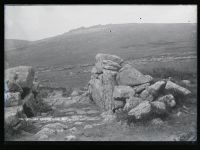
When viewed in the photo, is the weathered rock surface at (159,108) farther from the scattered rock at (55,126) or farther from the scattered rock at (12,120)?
the scattered rock at (12,120)

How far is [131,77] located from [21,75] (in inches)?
156

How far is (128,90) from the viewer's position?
41.7 feet

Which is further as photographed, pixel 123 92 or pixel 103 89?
pixel 103 89

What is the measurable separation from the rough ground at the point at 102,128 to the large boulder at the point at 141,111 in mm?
252

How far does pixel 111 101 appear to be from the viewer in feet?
41.7

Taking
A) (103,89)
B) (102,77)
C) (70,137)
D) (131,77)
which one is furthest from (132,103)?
(70,137)

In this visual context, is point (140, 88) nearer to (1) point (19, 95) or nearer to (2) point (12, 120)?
(1) point (19, 95)

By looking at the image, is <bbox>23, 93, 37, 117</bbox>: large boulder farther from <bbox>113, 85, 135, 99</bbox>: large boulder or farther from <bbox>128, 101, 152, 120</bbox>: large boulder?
<bbox>128, 101, 152, 120</bbox>: large boulder

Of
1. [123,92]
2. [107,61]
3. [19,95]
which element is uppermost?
[107,61]

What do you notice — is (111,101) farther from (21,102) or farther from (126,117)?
(21,102)

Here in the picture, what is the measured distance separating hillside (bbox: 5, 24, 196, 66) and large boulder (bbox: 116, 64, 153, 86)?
0.48 m

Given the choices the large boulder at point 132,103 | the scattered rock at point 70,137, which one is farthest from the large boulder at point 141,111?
the scattered rock at point 70,137

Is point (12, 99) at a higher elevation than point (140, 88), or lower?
lower
